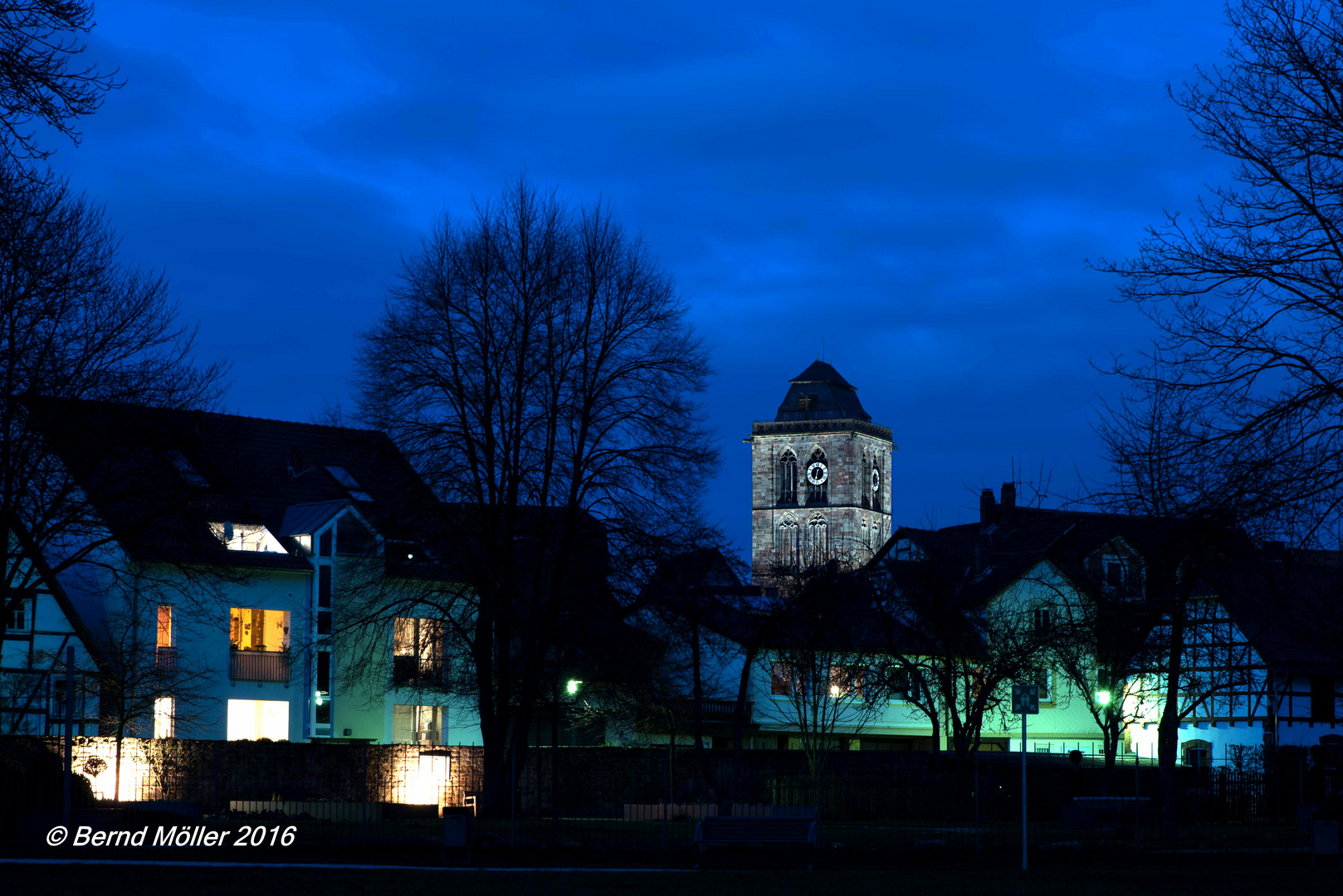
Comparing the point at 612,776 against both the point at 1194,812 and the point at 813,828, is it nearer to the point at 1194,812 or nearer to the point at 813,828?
the point at 1194,812

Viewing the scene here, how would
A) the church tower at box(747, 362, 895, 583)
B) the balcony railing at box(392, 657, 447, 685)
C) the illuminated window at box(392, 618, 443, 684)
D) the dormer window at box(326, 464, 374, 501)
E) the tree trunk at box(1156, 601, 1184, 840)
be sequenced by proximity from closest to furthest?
the tree trunk at box(1156, 601, 1184, 840) < the illuminated window at box(392, 618, 443, 684) < the balcony railing at box(392, 657, 447, 685) < the dormer window at box(326, 464, 374, 501) < the church tower at box(747, 362, 895, 583)

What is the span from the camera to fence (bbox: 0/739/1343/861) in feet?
101

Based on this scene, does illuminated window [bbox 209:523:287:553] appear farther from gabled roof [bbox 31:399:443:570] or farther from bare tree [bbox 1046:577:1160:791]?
bare tree [bbox 1046:577:1160:791]

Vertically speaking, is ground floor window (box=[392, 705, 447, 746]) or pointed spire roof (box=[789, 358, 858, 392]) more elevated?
pointed spire roof (box=[789, 358, 858, 392])

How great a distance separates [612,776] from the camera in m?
46.6

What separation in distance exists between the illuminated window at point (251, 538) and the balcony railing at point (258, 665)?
329cm

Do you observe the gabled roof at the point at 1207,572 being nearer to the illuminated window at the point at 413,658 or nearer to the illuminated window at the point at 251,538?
the illuminated window at the point at 413,658

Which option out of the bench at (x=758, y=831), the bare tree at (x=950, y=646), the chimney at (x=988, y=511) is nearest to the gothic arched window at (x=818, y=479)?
the chimney at (x=988, y=511)

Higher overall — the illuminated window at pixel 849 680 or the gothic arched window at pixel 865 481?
the gothic arched window at pixel 865 481

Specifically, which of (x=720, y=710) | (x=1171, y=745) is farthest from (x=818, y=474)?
(x=1171, y=745)

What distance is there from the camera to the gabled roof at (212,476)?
30.9 m

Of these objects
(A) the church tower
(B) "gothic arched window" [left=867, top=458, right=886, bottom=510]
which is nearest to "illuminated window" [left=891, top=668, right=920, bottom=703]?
(A) the church tower

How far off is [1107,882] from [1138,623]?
8894mm

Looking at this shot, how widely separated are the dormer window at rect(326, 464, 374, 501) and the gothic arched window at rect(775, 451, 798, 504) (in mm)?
118997
